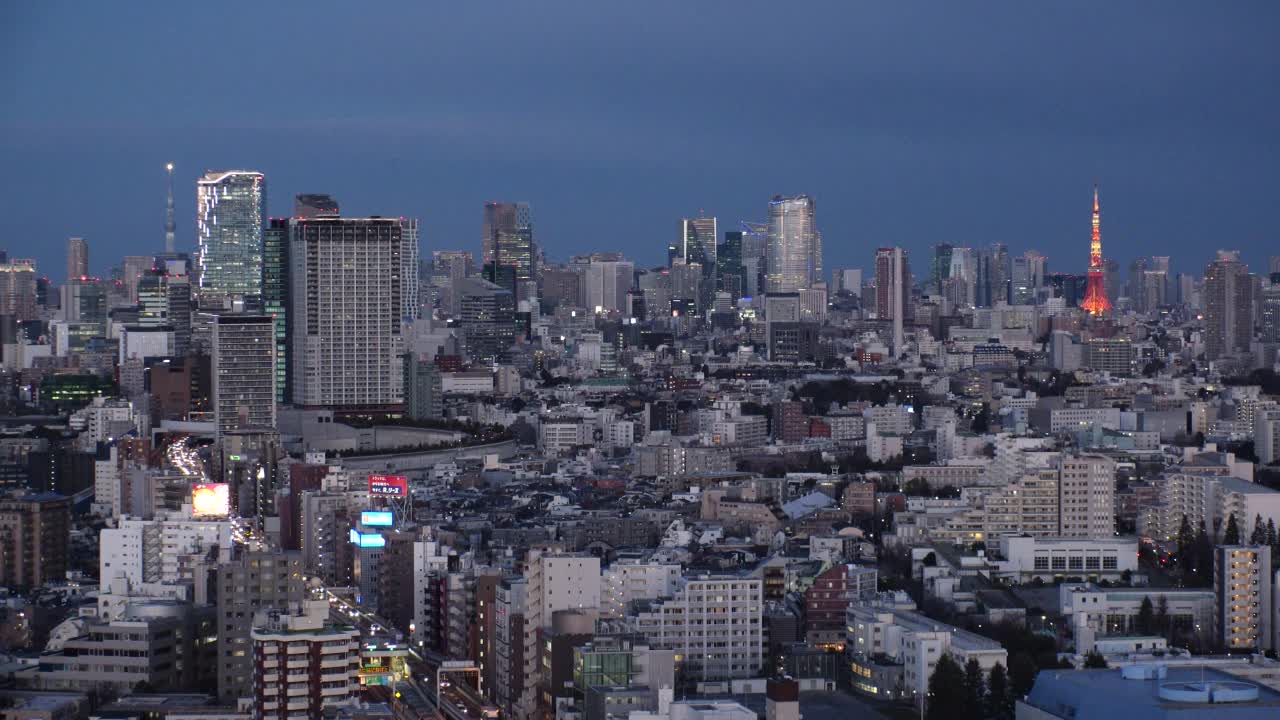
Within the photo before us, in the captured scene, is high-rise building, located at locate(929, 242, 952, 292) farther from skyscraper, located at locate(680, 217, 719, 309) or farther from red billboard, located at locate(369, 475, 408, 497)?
red billboard, located at locate(369, 475, 408, 497)

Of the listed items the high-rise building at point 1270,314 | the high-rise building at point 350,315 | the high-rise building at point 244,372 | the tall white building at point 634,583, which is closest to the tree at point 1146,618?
the tall white building at point 634,583

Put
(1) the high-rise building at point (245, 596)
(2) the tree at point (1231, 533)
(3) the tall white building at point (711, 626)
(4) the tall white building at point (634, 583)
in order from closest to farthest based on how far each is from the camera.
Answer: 1. (1) the high-rise building at point (245, 596)
2. (3) the tall white building at point (711, 626)
3. (4) the tall white building at point (634, 583)
4. (2) the tree at point (1231, 533)

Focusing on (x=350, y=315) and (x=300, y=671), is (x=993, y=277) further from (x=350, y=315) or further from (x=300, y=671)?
(x=300, y=671)

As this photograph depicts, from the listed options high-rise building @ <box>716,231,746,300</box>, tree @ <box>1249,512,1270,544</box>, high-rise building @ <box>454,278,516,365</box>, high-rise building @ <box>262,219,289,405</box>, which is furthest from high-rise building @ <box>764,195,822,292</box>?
tree @ <box>1249,512,1270,544</box>

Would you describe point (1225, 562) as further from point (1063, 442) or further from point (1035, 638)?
point (1063, 442)

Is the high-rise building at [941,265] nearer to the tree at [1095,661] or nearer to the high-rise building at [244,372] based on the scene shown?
the high-rise building at [244,372]

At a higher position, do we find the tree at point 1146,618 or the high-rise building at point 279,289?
the high-rise building at point 279,289
